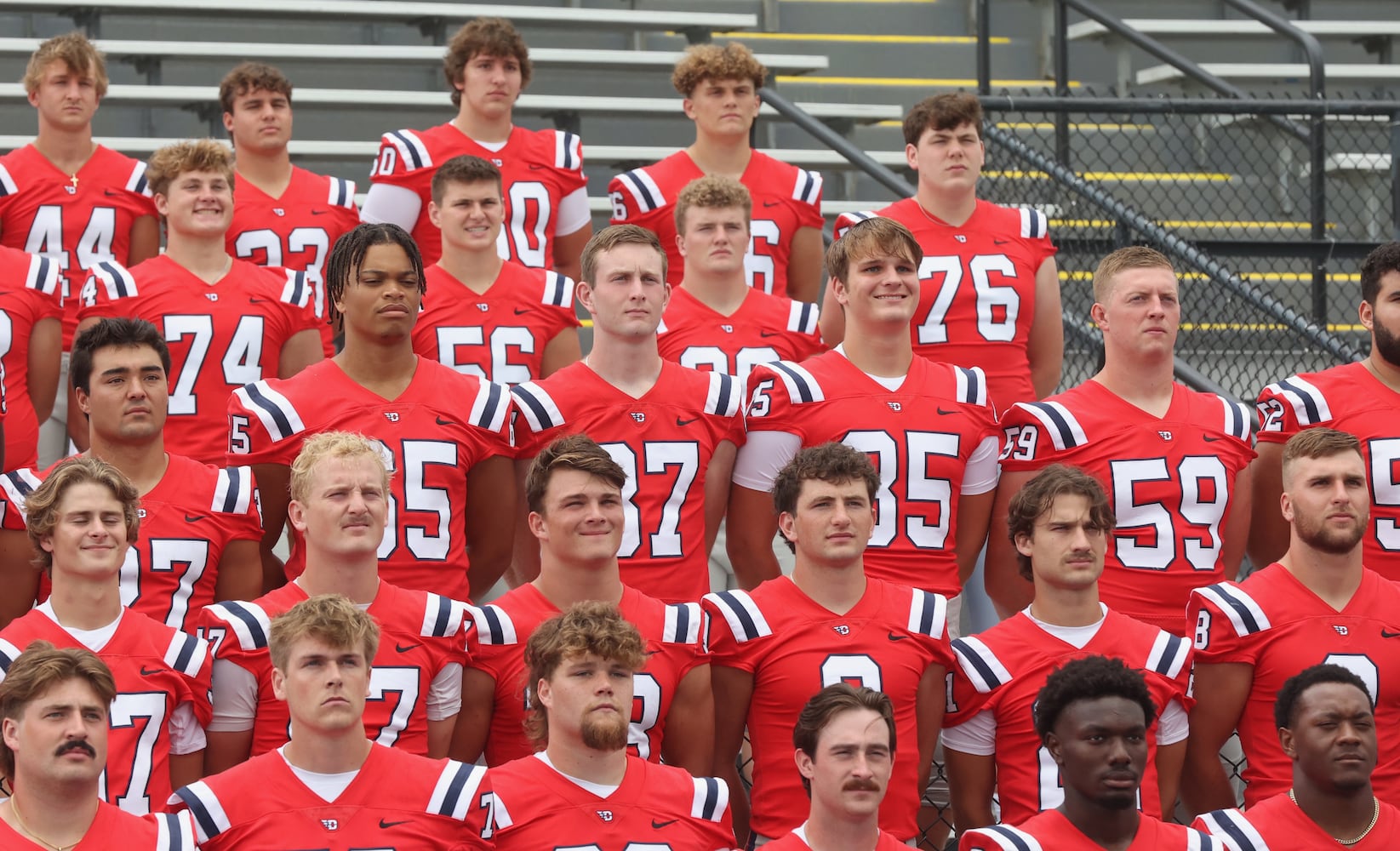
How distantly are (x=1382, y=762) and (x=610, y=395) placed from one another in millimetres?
2040

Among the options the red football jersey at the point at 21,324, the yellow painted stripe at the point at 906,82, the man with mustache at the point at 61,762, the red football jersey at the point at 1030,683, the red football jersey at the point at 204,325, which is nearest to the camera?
the man with mustache at the point at 61,762

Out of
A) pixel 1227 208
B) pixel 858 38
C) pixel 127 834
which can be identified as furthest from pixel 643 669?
pixel 858 38

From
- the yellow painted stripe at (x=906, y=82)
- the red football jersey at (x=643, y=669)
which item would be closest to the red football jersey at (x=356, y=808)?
the red football jersey at (x=643, y=669)

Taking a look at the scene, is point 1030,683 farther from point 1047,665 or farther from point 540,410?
point 540,410

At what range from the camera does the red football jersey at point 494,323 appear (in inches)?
220

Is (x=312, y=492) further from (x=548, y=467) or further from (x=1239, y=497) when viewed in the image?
(x=1239, y=497)

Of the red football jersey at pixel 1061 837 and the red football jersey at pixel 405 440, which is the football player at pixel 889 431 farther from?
the red football jersey at pixel 1061 837

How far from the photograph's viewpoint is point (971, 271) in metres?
5.73

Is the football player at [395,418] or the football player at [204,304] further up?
the football player at [204,304]

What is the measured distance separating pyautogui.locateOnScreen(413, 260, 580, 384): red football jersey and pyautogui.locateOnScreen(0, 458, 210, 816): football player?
4.55ft

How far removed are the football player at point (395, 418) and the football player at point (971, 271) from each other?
4.02ft

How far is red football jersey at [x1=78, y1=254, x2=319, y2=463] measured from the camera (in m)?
5.57

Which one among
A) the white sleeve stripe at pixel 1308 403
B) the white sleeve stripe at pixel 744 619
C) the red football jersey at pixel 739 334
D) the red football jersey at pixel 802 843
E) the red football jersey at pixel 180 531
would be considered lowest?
the red football jersey at pixel 802 843

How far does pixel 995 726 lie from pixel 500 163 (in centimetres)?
280
